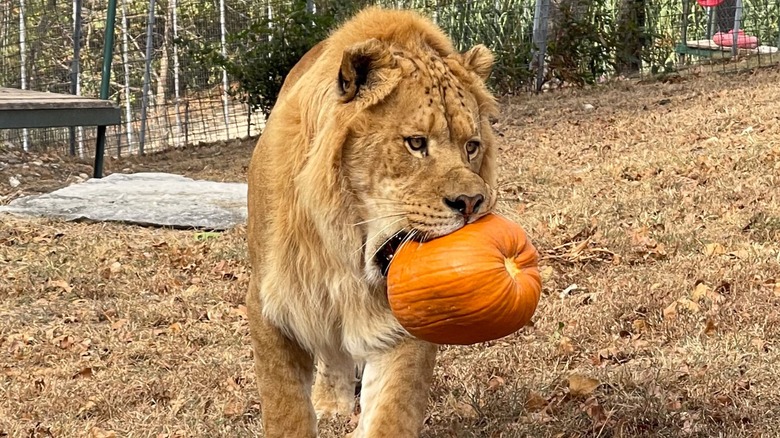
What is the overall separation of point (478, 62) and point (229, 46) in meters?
10.5

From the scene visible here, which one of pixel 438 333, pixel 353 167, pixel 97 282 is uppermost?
pixel 353 167

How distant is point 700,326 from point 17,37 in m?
9.65

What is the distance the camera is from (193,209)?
8445 mm

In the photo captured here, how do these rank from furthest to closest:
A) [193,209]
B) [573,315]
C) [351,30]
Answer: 1. [193,209]
2. [573,315]
3. [351,30]

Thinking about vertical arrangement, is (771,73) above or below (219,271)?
above

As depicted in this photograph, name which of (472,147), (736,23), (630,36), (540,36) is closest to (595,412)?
(472,147)

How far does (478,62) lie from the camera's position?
345 centimetres

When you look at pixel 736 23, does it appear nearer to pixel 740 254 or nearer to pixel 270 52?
pixel 270 52

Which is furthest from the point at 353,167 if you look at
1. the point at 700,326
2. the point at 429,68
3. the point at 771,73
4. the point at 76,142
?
the point at 771,73

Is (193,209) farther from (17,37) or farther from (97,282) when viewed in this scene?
(17,37)

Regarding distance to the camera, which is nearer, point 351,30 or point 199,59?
point 351,30

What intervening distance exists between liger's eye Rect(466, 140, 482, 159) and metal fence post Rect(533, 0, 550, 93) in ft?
36.4

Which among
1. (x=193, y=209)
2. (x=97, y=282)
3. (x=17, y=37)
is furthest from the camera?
(x=17, y=37)

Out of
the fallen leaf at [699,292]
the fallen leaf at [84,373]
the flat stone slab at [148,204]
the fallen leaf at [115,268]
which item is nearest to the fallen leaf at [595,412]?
the fallen leaf at [699,292]
